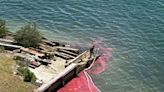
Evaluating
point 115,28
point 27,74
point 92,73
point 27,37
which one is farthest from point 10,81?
point 115,28

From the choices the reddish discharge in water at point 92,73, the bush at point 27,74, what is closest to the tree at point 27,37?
the reddish discharge in water at point 92,73

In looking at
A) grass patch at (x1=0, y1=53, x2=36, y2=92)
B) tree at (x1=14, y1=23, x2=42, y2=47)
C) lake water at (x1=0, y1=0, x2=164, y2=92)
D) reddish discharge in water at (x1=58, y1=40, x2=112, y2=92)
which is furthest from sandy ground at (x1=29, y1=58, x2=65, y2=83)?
lake water at (x1=0, y1=0, x2=164, y2=92)

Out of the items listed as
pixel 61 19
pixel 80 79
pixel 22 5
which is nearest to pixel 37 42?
pixel 80 79

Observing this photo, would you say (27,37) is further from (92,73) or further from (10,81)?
(10,81)

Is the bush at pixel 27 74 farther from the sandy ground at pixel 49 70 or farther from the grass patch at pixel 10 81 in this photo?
the sandy ground at pixel 49 70

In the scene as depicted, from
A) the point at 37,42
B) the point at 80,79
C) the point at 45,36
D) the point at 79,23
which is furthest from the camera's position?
the point at 79,23

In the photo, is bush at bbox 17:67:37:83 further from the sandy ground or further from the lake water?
the lake water

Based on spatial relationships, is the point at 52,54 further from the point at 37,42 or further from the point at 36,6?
the point at 36,6
